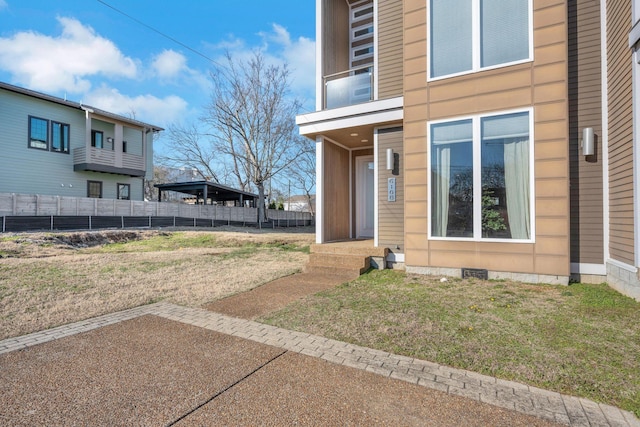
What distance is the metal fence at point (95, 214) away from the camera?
1345 cm

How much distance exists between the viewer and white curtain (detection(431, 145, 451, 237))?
592 centimetres

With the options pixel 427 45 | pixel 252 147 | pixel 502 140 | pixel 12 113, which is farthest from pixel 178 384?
pixel 252 147

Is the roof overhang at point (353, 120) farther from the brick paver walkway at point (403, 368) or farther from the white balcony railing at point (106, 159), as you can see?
the white balcony railing at point (106, 159)

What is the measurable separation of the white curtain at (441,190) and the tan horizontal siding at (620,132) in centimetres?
230

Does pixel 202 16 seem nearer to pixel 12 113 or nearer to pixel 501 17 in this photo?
pixel 501 17

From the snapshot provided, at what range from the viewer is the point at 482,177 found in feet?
18.4

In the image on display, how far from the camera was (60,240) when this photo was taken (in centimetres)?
1116

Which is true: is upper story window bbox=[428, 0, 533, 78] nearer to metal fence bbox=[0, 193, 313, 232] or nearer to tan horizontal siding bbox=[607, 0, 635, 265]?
tan horizontal siding bbox=[607, 0, 635, 265]

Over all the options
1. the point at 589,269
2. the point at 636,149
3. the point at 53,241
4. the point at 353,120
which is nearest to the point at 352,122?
the point at 353,120

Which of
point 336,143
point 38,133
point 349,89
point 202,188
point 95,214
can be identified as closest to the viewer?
point 349,89

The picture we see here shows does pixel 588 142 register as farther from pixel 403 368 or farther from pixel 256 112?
pixel 256 112

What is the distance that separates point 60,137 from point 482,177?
2056cm

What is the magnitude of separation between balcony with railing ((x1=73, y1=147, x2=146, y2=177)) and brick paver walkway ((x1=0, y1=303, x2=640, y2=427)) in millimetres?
16870

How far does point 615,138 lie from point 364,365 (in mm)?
5091
